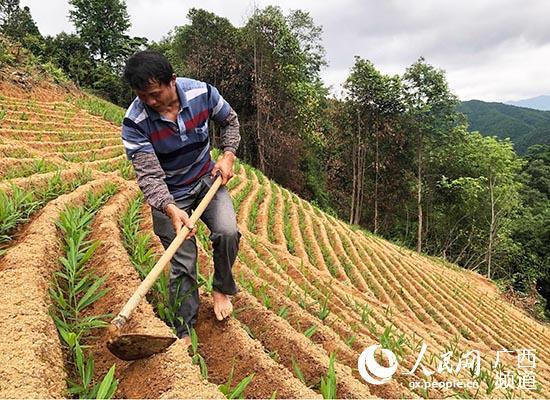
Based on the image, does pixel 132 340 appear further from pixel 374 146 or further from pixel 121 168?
pixel 374 146

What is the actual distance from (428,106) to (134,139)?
15.9 m

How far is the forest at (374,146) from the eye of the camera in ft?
55.7

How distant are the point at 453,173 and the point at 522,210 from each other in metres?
8.31

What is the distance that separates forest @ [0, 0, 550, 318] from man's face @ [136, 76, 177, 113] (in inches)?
528

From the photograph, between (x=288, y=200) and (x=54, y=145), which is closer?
(x=54, y=145)

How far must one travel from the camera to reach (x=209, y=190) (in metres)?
2.39

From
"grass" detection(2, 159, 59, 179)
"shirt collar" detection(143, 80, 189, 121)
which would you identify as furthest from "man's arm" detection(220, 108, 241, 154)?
"grass" detection(2, 159, 59, 179)

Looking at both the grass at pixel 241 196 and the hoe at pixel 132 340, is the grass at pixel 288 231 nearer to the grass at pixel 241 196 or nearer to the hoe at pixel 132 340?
the grass at pixel 241 196

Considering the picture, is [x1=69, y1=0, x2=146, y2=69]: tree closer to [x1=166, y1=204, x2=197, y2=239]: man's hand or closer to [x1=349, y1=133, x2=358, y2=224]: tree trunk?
[x1=349, y1=133, x2=358, y2=224]: tree trunk

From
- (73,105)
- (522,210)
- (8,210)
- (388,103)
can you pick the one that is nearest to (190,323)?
(8,210)

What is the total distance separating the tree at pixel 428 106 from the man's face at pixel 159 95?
15.6 meters

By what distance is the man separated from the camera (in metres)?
2.12

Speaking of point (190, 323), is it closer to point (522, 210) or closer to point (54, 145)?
point (54, 145)

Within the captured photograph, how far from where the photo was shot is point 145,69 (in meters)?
1.98
